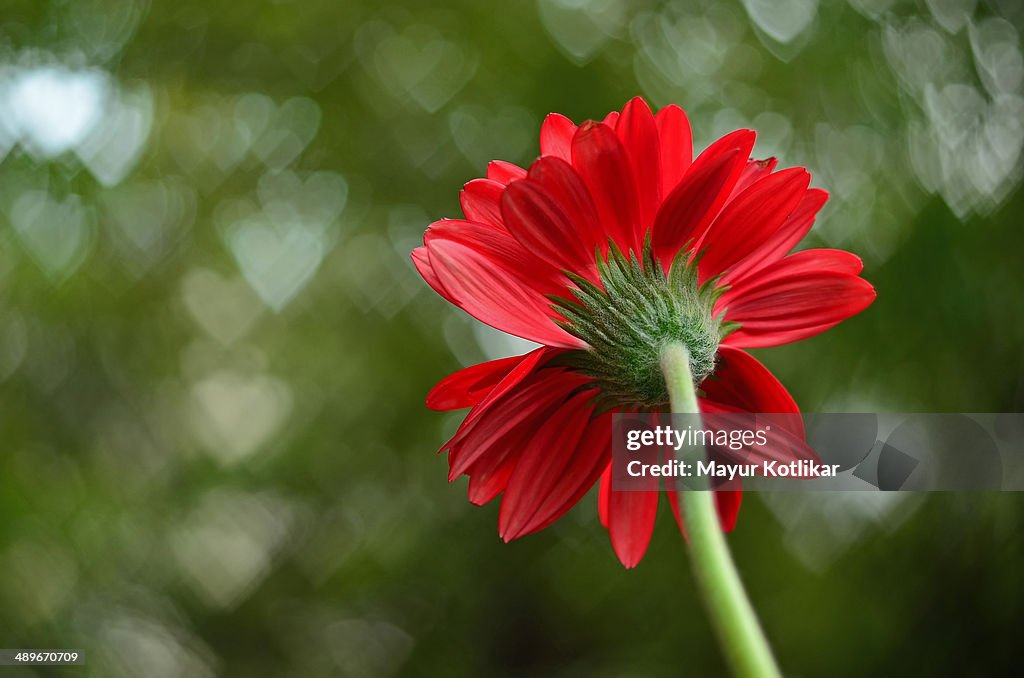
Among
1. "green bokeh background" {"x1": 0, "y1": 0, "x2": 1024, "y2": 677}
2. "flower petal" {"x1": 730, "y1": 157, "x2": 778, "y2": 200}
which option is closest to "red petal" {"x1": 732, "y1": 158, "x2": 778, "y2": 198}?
"flower petal" {"x1": 730, "y1": 157, "x2": 778, "y2": 200}

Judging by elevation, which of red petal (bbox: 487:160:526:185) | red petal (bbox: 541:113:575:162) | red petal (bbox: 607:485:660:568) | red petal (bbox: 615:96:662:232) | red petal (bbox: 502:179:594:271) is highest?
red petal (bbox: 541:113:575:162)

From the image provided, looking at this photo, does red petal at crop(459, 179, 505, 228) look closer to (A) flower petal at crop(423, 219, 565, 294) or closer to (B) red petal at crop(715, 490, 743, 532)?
(A) flower petal at crop(423, 219, 565, 294)

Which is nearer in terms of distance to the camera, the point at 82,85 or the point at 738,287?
the point at 738,287

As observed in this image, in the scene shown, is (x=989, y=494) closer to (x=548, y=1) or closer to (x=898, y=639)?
(x=898, y=639)

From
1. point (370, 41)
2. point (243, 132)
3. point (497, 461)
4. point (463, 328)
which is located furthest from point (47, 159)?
point (497, 461)

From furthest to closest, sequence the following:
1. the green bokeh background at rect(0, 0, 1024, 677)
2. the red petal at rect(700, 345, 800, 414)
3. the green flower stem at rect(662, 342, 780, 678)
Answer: the green bokeh background at rect(0, 0, 1024, 677)
the red petal at rect(700, 345, 800, 414)
the green flower stem at rect(662, 342, 780, 678)

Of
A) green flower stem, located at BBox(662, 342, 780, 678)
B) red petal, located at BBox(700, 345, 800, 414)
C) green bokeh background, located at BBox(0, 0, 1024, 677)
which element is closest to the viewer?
green flower stem, located at BBox(662, 342, 780, 678)
